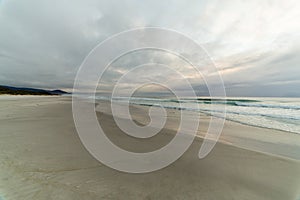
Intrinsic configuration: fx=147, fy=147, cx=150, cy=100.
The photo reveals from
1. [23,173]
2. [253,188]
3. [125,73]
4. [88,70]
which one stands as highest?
[125,73]

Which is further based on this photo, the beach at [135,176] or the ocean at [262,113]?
the ocean at [262,113]

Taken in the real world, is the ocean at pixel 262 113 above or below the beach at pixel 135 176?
above

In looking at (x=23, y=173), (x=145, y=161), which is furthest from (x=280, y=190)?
(x=23, y=173)

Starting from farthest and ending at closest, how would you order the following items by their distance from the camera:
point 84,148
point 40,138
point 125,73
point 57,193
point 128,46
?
point 125,73 → point 128,46 → point 40,138 → point 84,148 → point 57,193

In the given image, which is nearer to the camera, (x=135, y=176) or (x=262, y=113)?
(x=135, y=176)

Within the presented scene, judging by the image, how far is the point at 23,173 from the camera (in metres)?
2.93

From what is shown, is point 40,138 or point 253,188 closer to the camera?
point 253,188

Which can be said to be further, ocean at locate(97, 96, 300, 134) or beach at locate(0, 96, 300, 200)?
ocean at locate(97, 96, 300, 134)

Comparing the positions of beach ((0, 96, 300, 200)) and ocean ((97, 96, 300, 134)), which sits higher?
ocean ((97, 96, 300, 134))

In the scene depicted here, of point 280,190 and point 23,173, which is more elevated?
point 280,190

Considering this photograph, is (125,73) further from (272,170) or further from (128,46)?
(272,170)

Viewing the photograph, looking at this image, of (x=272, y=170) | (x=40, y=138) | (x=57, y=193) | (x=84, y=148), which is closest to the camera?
(x=57, y=193)

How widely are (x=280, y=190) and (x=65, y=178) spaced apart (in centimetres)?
428

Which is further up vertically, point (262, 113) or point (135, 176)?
point (262, 113)
